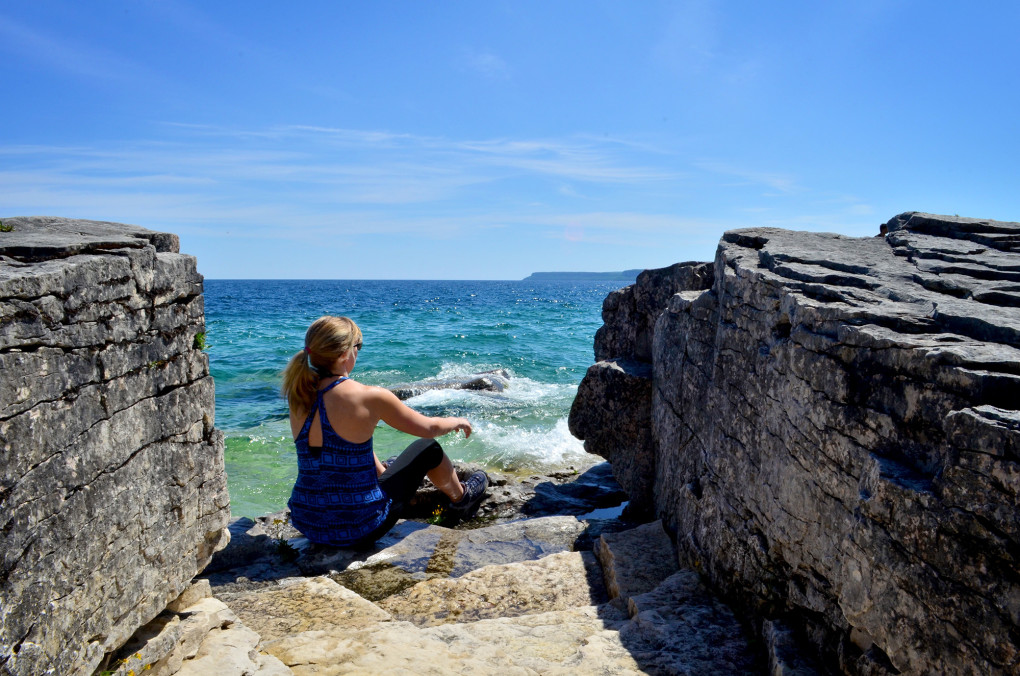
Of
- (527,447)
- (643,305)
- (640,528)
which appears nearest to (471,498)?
(640,528)

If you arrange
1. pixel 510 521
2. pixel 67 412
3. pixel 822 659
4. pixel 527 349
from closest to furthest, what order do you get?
pixel 67 412 → pixel 822 659 → pixel 510 521 → pixel 527 349

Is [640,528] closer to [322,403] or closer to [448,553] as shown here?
[448,553]

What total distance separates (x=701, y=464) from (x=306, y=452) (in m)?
3.16

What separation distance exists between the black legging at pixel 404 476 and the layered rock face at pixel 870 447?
2.27 meters

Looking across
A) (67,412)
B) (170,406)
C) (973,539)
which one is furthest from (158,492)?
(973,539)

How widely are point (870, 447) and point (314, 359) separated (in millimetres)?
3859

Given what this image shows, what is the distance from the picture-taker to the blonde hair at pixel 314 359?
508cm

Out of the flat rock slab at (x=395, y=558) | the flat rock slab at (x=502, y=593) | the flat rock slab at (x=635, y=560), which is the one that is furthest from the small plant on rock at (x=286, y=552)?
the flat rock slab at (x=635, y=560)

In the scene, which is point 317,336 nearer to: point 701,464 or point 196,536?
point 196,536

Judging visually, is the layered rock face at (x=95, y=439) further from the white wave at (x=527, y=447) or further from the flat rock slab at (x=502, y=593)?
the white wave at (x=527, y=447)

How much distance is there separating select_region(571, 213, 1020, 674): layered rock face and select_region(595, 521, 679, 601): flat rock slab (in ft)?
0.79

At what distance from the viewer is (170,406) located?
3549 mm

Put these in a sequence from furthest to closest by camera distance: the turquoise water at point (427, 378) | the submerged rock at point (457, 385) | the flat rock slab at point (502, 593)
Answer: the submerged rock at point (457, 385)
the turquoise water at point (427, 378)
the flat rock slab at point (502, 593)

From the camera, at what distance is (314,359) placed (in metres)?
5.13
